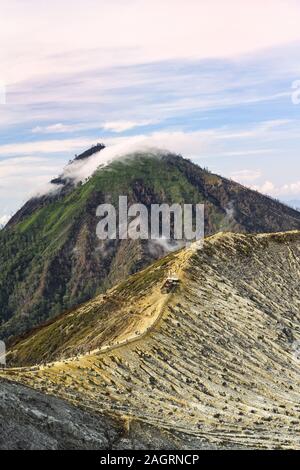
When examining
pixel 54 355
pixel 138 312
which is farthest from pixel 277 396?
→ pixel 54 355

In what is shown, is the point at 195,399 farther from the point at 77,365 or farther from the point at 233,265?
the point at 233,265

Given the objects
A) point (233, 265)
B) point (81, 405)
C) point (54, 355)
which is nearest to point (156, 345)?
point (81, 405)

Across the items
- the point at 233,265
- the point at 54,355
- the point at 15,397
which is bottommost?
the point at 54,355

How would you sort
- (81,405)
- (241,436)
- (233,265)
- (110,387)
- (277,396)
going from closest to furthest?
(81,405) → (241,436) → (110,387) → (277,396) → (233,265)

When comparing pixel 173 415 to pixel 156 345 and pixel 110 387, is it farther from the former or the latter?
pixel 156 345

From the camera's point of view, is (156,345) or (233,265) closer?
(156,345)
